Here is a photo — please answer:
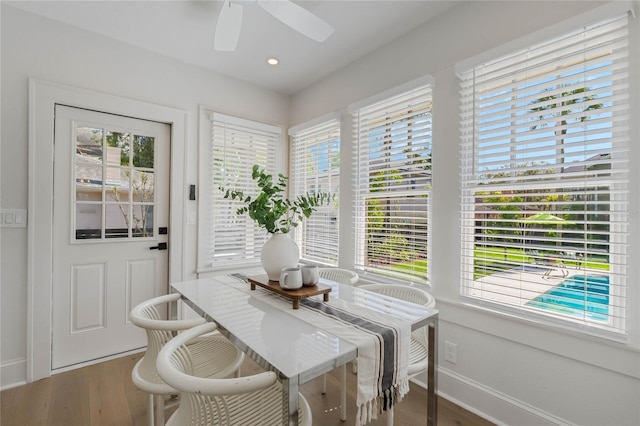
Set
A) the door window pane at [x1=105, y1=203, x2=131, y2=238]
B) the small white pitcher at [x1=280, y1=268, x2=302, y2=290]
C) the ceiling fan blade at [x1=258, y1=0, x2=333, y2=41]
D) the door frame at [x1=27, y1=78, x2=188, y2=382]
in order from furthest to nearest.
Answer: the door window pane at [x1=105, y1=203, x2=131, y2=238] → the door frame at [x1=27, y1=78, x2=188, y2=382] → the ceiling fan blade at [x1=258, y1=0, x2=333, y2=41] → the small white pitcher at [x1=280, y1=268, x2=302, y2=290]

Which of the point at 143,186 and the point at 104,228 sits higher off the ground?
the point at 143,186

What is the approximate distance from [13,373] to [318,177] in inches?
116

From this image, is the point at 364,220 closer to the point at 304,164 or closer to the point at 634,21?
the point at 304,164

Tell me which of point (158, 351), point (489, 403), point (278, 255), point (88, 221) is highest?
point (88, 221)

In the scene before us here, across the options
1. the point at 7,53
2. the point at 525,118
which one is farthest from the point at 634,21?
the point at 7,53

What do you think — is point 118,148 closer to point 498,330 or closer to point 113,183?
point 113,183

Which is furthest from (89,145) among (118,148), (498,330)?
(498,330)

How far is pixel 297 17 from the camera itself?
68.5 inches

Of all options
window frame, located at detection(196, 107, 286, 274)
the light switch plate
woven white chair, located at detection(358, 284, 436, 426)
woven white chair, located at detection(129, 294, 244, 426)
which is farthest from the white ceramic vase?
the light switch plate

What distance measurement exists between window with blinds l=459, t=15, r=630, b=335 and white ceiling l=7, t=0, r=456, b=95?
2.57 feet

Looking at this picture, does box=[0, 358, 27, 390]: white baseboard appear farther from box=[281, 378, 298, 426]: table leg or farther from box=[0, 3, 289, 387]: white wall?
box=[281, 378, 298, 426]: table leg

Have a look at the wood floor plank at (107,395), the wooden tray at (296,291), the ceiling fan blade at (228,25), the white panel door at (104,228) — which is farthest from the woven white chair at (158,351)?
the ceiling fan blade at (228,25)

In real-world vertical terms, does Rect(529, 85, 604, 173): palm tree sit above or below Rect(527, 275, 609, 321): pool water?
above

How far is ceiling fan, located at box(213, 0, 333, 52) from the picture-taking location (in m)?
1.67
